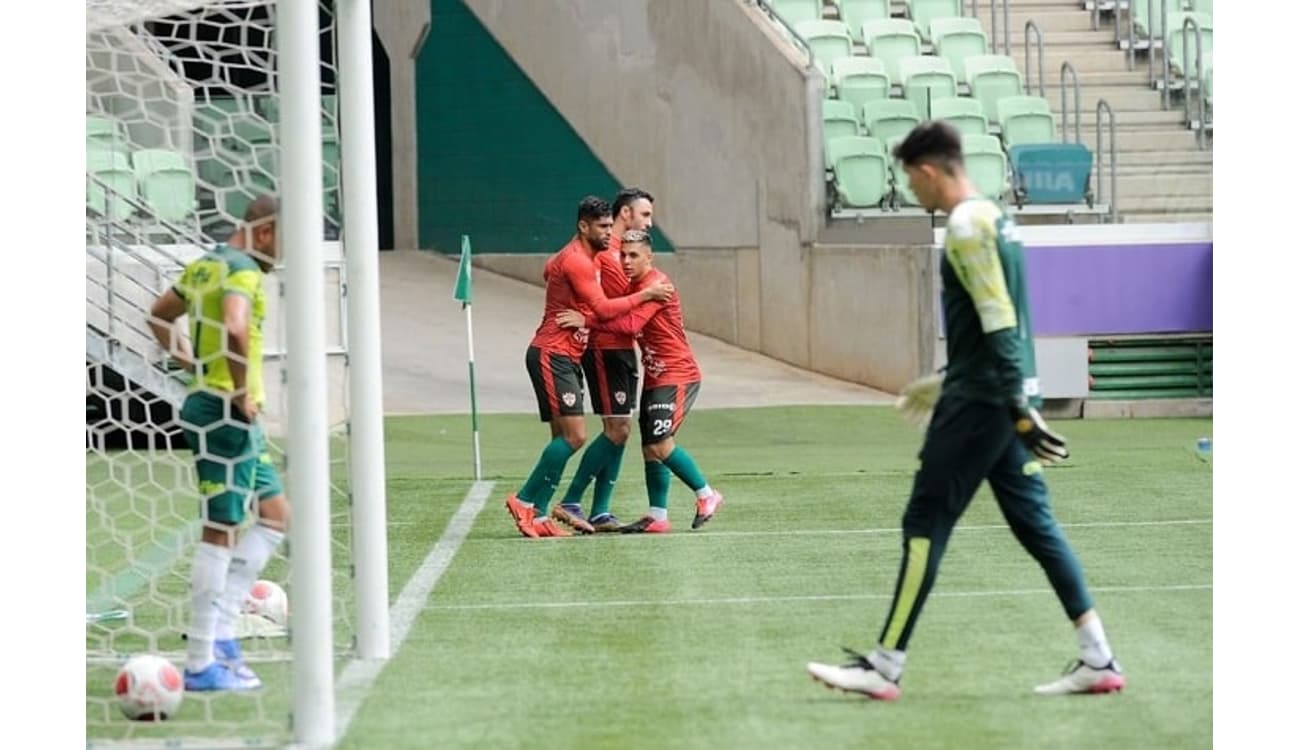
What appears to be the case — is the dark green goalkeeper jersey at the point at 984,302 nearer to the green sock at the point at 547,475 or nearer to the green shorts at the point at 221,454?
the green shorts at the point at 221,454

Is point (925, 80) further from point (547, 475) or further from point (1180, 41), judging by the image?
point (547, 475)

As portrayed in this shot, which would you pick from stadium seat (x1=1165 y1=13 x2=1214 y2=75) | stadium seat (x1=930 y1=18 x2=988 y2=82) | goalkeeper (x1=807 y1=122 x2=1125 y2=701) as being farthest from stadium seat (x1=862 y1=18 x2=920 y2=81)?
goalkeeper (x1=807 y1=122 x2=1125 y2=701)

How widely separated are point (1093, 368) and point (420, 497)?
8.13m

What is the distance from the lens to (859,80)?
79.8 ft

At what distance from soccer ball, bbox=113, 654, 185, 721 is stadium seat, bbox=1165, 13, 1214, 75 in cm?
1850

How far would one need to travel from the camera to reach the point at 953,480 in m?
7.99

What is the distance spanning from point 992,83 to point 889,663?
16957mm

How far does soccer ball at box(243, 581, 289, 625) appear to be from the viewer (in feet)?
32.3

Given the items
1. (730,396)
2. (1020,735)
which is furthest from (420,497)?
(1020,735)

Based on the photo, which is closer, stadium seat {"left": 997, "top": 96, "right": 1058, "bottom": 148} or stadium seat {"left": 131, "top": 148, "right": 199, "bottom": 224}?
stadium seat {"left": 131, "top": 148, "right": 199, "bottom": 224}

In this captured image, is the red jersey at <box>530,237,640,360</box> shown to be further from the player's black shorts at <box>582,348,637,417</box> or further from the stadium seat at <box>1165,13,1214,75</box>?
the stadium seat at <box>1165,13,1214,75</box>

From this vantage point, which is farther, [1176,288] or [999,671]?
[1176,288]

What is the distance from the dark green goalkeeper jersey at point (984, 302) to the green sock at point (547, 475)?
518cm

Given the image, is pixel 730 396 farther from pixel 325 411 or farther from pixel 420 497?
pixel 325 411
